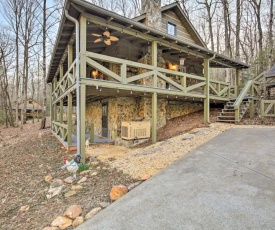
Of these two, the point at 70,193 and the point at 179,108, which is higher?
the point at 179,108

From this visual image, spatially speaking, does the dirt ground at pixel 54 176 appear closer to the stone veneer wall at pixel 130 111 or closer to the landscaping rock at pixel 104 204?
the landscaping rock at pixel 104 204

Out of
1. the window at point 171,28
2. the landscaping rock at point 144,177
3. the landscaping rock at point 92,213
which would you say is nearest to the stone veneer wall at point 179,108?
the window at point 171,28

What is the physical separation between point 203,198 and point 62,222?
7.40ft

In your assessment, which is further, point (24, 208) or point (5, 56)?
point (5, 56)

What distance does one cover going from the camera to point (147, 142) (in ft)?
28.1

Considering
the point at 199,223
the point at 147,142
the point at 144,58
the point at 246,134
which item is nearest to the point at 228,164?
the point at 199,223

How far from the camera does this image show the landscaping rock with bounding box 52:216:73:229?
2865 millimetres

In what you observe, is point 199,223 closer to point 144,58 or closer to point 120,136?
point 120,136

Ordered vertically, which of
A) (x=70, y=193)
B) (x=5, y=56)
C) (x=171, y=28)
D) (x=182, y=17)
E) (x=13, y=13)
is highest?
(x=13, y=13)

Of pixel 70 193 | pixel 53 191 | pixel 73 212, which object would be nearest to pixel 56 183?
pixel 53 191

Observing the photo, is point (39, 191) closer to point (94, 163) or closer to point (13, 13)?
point (94, 163)

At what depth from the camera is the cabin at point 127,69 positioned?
19.1 feet

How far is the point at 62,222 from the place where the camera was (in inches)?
115

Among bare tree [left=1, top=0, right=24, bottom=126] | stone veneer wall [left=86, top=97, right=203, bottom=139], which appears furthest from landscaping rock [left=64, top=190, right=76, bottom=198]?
bare tree [left=1, top=0, right=24, bottom=126]
